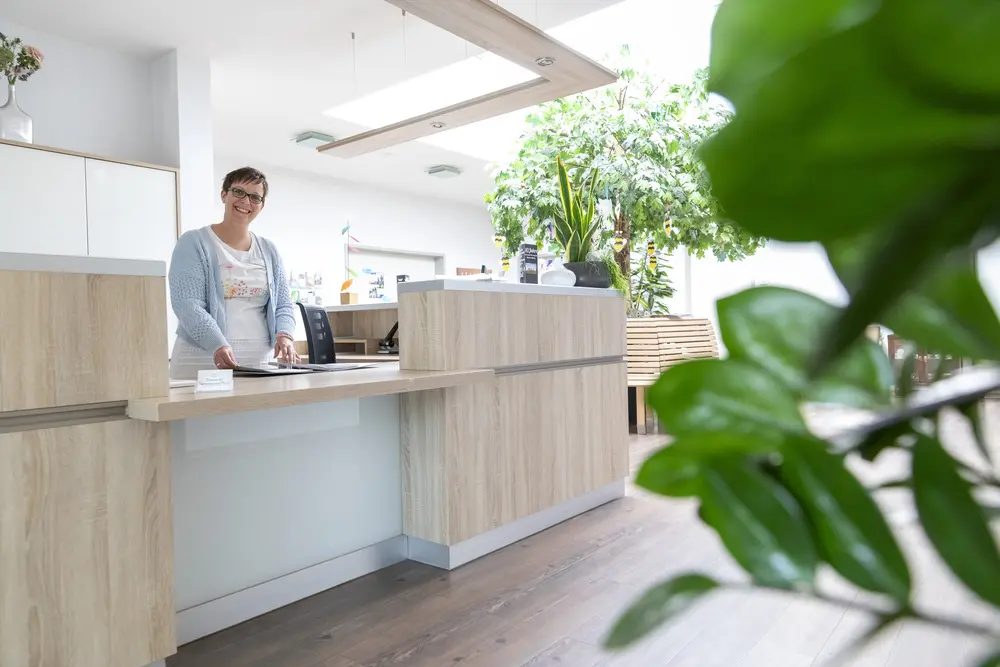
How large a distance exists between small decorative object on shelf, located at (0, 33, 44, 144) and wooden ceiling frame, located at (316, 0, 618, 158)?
170 cm

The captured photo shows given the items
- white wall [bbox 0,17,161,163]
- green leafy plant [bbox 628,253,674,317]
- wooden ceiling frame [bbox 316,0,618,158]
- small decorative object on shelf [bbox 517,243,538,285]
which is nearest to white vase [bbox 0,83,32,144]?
white wall [bbox 0,17,161,163]

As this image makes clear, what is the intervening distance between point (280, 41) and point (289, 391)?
146 inches

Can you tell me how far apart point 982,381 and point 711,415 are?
101mm

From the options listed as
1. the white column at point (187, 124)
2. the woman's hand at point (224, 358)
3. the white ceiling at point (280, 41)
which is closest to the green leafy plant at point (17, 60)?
the white ceiling at point (280, 41)

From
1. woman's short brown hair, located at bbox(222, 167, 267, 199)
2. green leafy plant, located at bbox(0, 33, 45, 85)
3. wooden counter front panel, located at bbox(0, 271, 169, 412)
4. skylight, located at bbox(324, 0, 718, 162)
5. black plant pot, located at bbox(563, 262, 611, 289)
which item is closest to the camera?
wooden counter front panel, located at bbox(0, 271, 169, 412)

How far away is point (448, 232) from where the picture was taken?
10555 mm

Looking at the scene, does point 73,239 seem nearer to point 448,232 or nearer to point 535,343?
point 535,343

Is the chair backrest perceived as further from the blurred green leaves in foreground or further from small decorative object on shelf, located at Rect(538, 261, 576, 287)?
the blurred green leaves in foreground

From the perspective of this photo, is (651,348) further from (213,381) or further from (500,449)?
(213,381)

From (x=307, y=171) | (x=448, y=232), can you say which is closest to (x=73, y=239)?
(x=307, y=171)

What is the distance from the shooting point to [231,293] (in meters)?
2.79

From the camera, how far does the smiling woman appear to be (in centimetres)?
261

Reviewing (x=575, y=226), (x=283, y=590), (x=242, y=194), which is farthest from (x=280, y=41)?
(x=283, y=590)

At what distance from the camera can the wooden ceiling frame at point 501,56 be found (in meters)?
2.77
